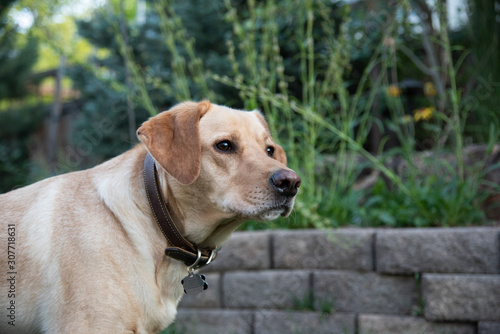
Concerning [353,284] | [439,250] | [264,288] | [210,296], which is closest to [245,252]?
[264,288]

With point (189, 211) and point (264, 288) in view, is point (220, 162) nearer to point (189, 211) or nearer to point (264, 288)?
point (189, 211)

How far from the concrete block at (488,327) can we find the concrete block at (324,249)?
0.79 m

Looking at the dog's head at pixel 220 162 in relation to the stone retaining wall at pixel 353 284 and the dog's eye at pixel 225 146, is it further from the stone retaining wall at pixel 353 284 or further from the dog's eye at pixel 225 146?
the stone retaining wall at pixel 353 284

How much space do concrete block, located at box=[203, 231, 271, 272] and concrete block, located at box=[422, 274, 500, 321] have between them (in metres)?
1.22

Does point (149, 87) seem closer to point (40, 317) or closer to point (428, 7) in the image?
point (428, 7)

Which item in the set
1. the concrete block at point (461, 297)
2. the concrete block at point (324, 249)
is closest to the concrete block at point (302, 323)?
the concrete block at point (324, 249)

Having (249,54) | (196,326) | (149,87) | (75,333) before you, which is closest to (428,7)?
(249,54)

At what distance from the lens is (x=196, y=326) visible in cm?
371

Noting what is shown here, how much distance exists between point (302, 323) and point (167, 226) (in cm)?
180

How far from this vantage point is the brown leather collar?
2.09m

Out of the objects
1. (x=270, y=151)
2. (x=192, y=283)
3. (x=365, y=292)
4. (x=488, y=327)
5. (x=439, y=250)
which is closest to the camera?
(x=192, y=283)

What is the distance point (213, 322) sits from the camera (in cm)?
368

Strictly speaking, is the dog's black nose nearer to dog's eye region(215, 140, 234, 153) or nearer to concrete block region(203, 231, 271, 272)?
dog's eye region(215, 140, 234, 153)

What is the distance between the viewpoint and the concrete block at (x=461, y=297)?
9.57ft
